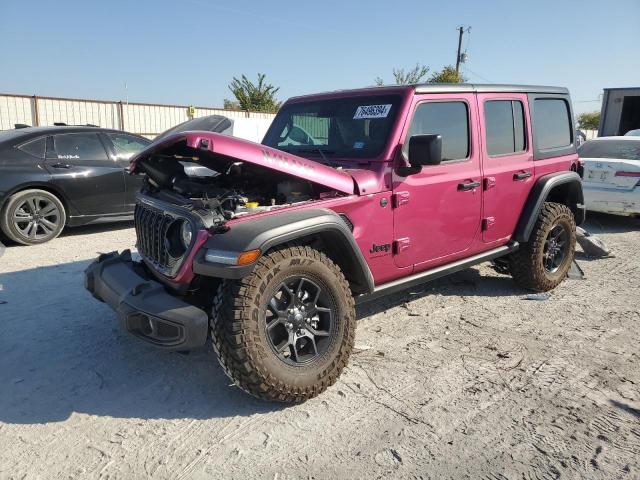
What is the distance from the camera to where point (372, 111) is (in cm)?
369

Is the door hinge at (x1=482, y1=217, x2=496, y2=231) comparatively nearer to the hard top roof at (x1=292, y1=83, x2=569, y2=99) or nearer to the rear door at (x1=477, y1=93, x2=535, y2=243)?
the rear door at (x1=477, y1=93, x2=535, y2=243)

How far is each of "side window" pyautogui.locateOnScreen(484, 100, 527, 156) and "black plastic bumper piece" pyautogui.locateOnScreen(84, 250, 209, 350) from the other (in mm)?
2913

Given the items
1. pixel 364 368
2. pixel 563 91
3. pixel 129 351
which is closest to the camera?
pixel 364 368

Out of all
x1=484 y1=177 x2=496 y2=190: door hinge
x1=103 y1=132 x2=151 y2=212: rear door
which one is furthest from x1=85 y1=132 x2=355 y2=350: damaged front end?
x1=103 y1=132 x2=151 y2=212: rear door

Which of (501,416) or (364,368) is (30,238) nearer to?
(364,368)

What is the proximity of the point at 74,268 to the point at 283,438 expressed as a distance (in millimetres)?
3960

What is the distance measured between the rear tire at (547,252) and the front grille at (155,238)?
3376mm

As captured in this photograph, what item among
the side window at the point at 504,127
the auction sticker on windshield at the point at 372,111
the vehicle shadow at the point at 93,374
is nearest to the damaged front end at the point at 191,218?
the vehicle shadow at the point at 93,374

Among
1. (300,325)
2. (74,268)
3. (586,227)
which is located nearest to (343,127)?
(300,325)

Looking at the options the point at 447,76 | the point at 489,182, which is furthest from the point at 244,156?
the point at 447,76

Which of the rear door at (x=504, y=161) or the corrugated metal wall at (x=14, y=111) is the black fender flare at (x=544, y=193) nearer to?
the rear door at (x=504, y=161)

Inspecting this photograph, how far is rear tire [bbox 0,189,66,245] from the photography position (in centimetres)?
639

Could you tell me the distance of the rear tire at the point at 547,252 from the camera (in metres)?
4.70

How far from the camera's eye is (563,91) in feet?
16.8
